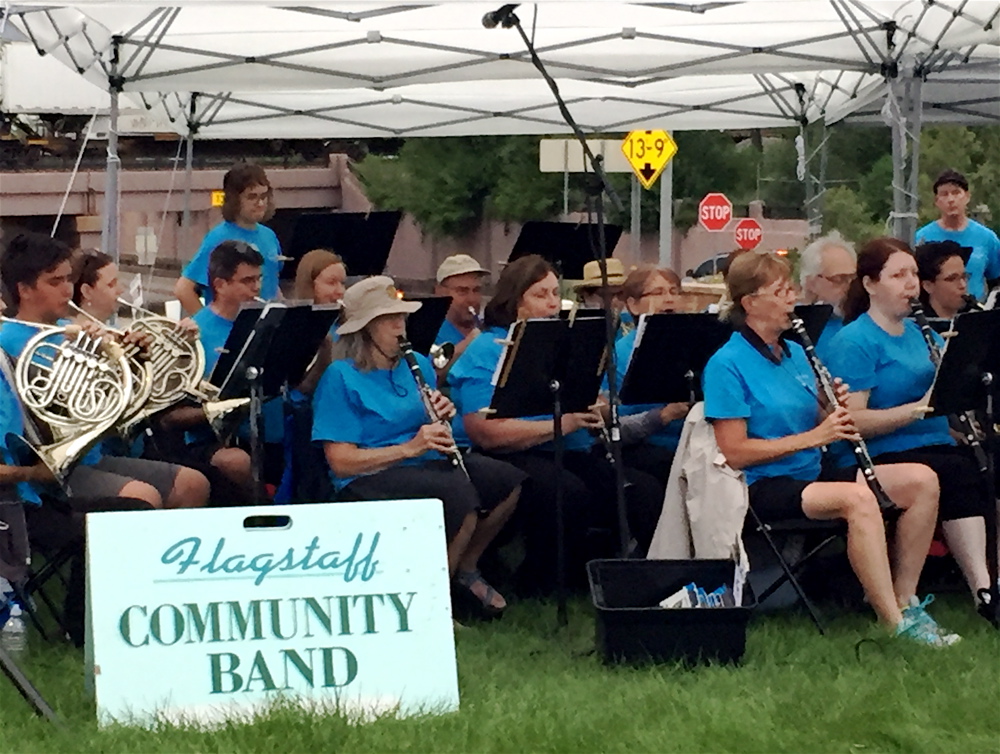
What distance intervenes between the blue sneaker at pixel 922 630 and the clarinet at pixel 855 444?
0.33 metres

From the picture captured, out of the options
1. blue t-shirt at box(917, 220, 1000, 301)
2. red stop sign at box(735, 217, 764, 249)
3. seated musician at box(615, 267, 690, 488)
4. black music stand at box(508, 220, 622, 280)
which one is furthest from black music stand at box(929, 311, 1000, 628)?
red stop sign at box(735, 217, 764, 249)

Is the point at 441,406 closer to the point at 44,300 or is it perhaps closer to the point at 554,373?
the point at 554,373

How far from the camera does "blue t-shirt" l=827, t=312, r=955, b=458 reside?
5184 millimetres

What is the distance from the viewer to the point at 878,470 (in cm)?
505

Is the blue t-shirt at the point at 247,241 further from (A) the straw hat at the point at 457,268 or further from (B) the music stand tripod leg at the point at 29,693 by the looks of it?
(B) the music stand tripod leg at the point at 29,693

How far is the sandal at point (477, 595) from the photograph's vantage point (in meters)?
5.30

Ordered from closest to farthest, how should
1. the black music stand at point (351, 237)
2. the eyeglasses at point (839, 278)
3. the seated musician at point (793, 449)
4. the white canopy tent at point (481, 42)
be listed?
the seated musician at point (793, 449), the eyeglasses at point (839, 278), the white canopy tent at point (481, 42), the black music stand at point (351, 237)

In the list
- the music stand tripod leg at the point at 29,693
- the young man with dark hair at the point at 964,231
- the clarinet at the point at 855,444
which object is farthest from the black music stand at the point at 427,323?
the young man with dark hair at the point at 964,231

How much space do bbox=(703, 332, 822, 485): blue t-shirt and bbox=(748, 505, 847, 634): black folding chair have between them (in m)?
0.17

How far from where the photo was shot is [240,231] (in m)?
6.89

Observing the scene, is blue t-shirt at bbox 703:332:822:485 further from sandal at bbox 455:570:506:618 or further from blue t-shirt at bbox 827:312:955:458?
sandal at bbox 455:570:506:618

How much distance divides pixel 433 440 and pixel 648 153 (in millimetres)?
8817

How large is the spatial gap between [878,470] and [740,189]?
2027 cm

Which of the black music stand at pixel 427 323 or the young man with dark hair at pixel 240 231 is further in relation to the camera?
the young man with dark hair at pixel 240 231
